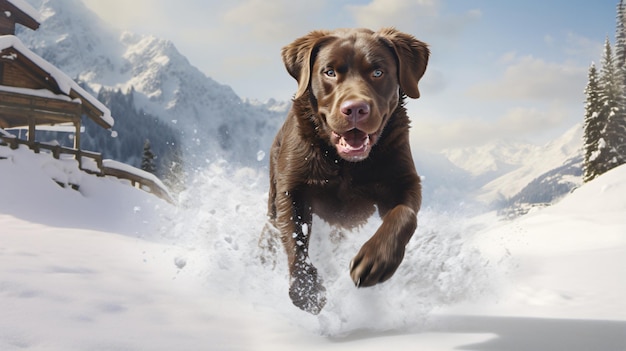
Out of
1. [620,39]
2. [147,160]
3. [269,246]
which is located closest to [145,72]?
[147,160]

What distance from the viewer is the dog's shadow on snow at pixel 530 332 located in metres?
3.91

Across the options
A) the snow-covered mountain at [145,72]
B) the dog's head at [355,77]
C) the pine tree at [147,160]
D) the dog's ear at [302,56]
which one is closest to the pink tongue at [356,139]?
the dog's head at [355,77]

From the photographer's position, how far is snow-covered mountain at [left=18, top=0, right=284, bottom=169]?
14800 cm

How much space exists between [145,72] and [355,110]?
163321 mm

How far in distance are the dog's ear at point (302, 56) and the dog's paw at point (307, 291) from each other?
140cm

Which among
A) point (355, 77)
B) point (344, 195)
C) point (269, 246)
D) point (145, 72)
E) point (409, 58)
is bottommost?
point (269, 246)

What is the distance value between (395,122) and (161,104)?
6061 inches

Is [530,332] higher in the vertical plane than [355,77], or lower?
lower

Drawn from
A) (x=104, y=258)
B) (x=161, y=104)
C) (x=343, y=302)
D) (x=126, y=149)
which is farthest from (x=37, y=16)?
(x=161, y=104)

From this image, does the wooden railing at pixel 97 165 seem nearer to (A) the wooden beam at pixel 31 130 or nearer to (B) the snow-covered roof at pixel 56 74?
(A) the wooden beam at pixel 31 130

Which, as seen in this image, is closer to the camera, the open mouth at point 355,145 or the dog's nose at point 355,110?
the dog's nose at point 355,110

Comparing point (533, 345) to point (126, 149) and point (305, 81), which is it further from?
point (126, 149)

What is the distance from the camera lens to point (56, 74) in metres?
18.8

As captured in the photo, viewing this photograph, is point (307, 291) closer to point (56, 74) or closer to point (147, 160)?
point (56, 74)
